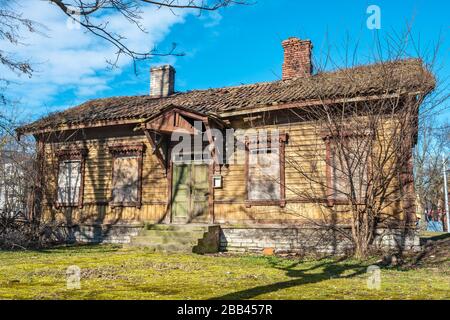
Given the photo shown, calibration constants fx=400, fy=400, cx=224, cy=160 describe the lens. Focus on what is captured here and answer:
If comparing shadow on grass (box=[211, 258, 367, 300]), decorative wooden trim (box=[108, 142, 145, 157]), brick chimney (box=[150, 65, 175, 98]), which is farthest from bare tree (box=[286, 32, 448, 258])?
brick chimney (box=[150, 65, 175, 98])

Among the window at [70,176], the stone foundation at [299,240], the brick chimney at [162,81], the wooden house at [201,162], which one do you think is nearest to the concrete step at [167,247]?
the wooden house at [201,162]

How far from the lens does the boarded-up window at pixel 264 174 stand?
12.5 m

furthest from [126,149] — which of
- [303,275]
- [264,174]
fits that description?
[303,275]

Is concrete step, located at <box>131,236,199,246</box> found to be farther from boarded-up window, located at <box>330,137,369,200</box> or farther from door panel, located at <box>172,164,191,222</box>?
boarded-up window, located at <box>330,137,369,200</box>

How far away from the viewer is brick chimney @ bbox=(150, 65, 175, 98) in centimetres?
1758

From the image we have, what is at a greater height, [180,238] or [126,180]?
[126,180]

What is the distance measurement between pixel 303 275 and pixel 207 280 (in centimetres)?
203

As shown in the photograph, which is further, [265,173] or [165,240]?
[265,173]

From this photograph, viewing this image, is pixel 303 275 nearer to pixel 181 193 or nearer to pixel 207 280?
pixel 207 280

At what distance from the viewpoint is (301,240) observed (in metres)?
11.8

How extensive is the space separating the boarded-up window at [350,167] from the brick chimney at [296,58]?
171 inches

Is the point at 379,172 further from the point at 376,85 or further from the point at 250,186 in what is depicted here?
the point at 250,186

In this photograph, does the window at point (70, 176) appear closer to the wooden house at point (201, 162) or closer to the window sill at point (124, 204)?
the wooden house at point (201, 162)
